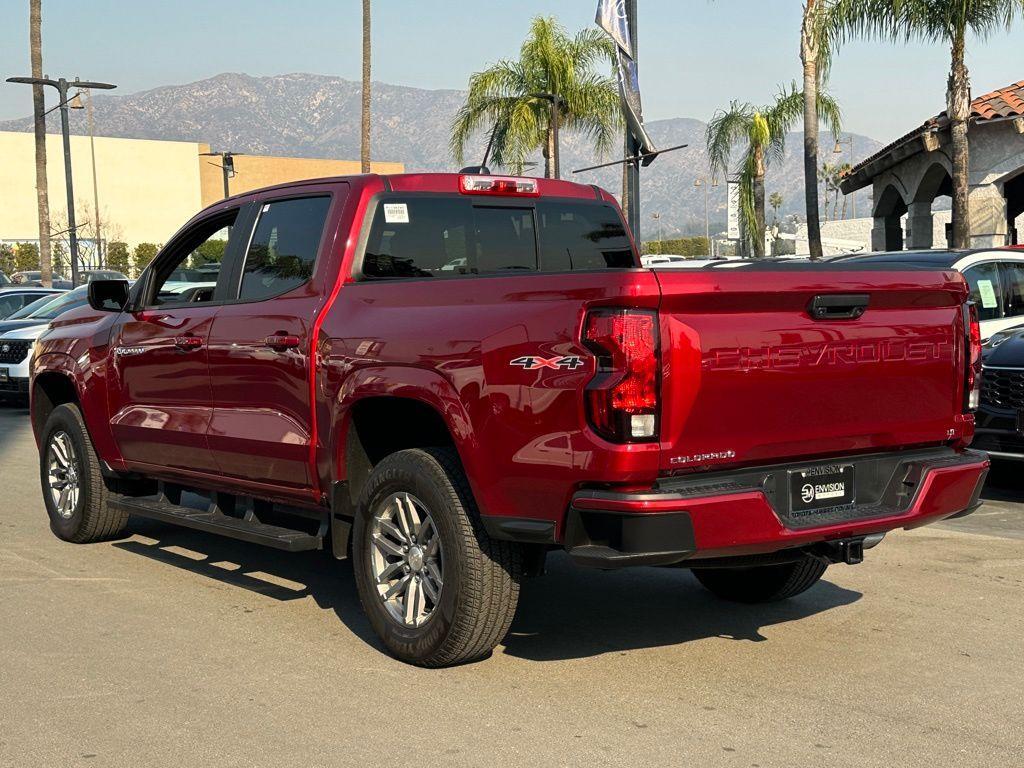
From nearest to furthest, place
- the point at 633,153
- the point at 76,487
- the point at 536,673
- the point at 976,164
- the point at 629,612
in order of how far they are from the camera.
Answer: the point at 536,673
the point at 629,612
the point at 76,487
the point at 633,153
the point at 976,164

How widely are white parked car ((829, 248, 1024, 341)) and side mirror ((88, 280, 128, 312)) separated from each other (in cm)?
632

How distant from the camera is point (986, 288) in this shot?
11664mm

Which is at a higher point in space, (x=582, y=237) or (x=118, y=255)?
(x=118, y=255)

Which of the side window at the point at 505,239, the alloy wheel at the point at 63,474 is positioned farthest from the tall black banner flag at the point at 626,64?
the side window at the point at 505,239

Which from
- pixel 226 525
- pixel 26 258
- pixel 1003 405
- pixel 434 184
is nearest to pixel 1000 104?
pixel 1003 405

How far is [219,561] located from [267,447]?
1.74 metres

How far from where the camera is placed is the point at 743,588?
6.53 m

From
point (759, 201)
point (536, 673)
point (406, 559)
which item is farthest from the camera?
point (759, 201)

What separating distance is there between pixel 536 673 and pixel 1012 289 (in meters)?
8.06

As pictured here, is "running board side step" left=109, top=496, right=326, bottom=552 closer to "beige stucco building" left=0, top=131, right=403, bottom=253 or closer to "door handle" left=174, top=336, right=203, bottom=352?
"door handle" left=174, top=336, right=203, bottom=352

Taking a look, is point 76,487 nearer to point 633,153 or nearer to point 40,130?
point 633,153

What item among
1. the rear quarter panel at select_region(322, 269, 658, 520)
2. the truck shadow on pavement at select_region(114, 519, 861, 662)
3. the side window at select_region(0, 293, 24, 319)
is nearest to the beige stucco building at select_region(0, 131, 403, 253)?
the side window at select_region(0, 293, 24, 319)

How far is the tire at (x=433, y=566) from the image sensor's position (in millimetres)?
5207

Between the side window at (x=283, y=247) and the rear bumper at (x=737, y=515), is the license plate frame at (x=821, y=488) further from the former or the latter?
the side window at (x=283, y=247)
